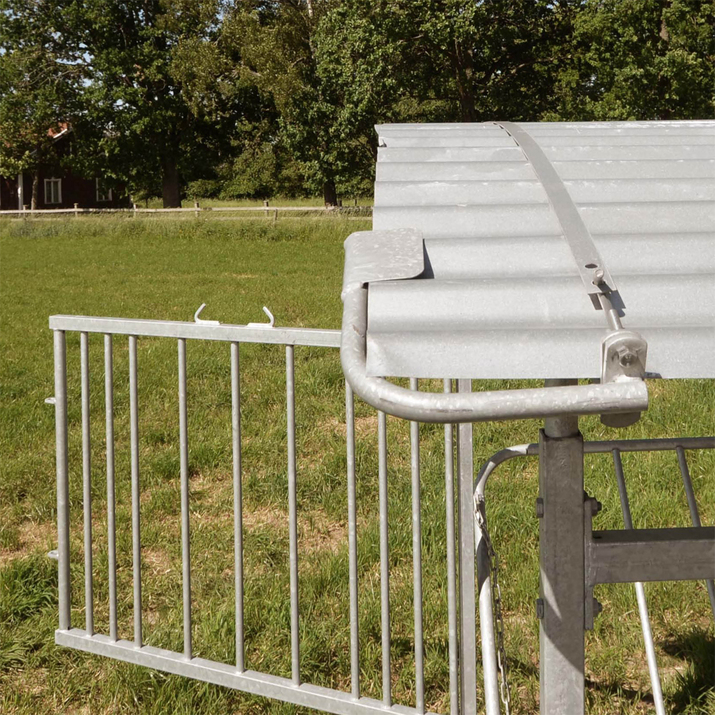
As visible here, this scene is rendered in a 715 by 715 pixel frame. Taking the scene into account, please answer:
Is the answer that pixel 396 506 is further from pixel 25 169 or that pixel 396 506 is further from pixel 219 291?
pixel 25 169

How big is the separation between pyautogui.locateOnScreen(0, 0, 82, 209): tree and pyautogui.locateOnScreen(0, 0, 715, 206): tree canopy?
0.08m

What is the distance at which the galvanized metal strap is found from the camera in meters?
1.51

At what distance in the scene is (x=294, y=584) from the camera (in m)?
2.97

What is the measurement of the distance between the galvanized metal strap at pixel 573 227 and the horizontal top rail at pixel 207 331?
94 cm

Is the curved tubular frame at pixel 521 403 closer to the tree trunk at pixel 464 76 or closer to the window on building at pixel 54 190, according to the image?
the tree trunk at pixel 464 76

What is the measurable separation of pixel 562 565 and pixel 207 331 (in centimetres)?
165

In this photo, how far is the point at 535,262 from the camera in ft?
5.30

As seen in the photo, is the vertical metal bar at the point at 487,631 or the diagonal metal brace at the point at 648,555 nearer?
the diagonal metal brace at the point at 648,555

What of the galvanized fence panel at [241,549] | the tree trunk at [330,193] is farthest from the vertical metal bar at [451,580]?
the tree trunk at [330,193]

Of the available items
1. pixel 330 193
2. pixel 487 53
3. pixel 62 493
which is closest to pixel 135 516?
pixel 62 493

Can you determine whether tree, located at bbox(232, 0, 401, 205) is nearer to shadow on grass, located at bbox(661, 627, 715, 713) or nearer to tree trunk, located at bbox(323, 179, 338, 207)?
tree trunk, located at bbox(323, 179, 338, 207)

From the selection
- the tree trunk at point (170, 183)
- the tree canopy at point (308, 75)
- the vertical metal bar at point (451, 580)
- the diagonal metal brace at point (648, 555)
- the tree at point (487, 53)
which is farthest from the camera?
the tree trunk at point (170, 183)

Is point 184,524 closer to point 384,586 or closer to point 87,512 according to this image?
point 87,512

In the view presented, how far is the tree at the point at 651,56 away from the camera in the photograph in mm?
29125
